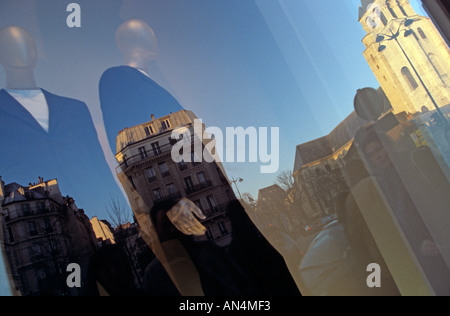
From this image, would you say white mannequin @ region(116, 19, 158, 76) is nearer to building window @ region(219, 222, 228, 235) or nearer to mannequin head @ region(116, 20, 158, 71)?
mannequin head @ region(116, 20, 158, 71)

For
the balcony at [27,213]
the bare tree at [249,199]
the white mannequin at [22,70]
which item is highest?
the white mannequin at [22,70]

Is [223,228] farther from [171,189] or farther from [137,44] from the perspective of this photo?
[137,44]

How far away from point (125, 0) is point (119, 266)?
2081mm

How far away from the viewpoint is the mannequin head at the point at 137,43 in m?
2.21

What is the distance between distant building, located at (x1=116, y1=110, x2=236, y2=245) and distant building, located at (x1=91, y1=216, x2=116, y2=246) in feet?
0.76

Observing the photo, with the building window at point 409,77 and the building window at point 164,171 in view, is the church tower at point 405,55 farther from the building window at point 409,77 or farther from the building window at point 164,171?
the building window at point 164,171

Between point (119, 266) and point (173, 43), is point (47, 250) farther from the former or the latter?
point (173, 43)

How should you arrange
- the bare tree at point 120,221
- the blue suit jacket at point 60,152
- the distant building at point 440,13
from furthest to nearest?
the blue suit jacket at point 60,152, the bare tree at point 120,221, the distant building at point 440,13

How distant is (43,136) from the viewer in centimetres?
224

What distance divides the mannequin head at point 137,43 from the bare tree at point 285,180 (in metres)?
1.36

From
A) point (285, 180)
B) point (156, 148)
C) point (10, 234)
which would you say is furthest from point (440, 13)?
point (10, 234)

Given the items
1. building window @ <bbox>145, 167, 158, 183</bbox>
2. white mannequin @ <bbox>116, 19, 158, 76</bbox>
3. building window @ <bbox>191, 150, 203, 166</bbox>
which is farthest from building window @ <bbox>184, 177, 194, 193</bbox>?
white mannequin @ <bbox>116, 19, 158, 76</bbox>

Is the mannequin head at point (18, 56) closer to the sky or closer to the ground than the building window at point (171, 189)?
closer to the sky

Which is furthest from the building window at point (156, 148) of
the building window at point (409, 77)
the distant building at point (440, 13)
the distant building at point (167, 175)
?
the distant building at point (440, 13)
